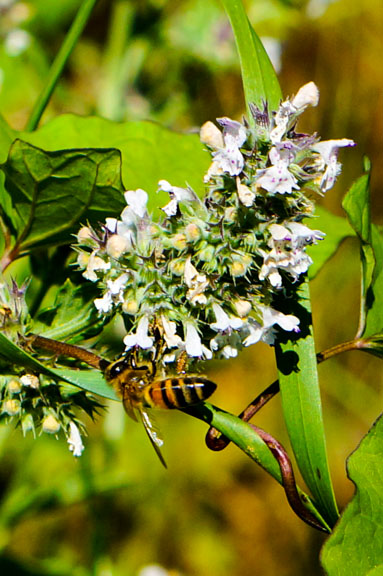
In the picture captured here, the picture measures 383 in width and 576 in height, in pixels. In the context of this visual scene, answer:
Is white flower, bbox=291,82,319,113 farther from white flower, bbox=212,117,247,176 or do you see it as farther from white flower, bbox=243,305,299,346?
white flower, bbox=243,305,299,346

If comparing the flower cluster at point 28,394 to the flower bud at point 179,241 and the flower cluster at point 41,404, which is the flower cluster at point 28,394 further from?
the flower bud at point 179,241

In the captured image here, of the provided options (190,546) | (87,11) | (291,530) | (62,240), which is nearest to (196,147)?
(62,240)

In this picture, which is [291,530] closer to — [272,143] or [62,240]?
[62,240]

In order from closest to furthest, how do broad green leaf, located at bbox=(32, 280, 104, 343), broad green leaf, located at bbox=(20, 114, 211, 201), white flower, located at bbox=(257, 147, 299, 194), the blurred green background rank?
white flower, located at bbox=(257, 147, 299, 194) → broad green leaf, located at bbox=(32, 280, 104, 343) → broad green leaf, located at bbox=(20, 114, 211, 201) → the blurred green background

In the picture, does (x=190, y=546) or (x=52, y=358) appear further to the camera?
(x=190, y=546)

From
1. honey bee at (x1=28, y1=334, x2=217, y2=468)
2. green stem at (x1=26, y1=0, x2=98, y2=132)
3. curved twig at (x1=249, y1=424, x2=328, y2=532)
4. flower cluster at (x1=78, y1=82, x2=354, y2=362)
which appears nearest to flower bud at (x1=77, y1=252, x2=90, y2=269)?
flower cluster at (x1=78, y1=82, x2=354, y2=362)

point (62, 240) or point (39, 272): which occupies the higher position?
point (62, 240)

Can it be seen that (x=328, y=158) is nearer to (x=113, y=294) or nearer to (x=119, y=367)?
(x=113, y=294)
